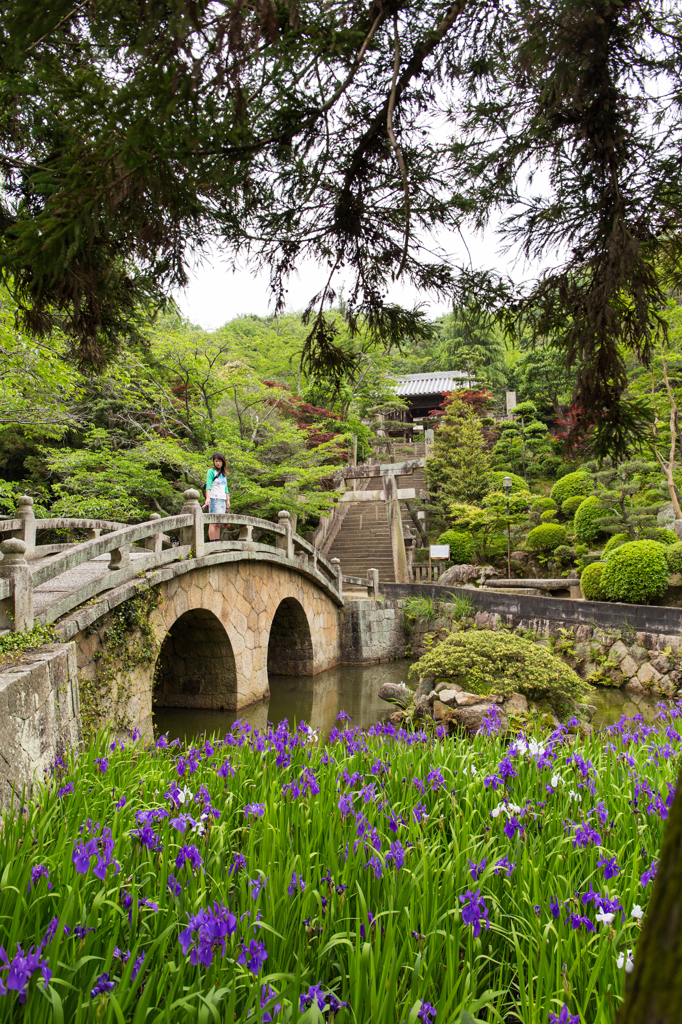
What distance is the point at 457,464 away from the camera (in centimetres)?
2123

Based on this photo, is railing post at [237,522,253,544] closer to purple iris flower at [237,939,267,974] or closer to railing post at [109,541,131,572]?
railing post at [109,541,131,572]

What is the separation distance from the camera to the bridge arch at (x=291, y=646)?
45.0ft

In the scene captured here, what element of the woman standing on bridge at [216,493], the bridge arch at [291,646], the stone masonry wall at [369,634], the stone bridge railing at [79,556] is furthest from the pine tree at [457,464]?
A: the woman standing on bridge at [216,493]

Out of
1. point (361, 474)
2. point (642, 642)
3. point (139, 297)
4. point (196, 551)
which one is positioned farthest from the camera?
point (361, 474)

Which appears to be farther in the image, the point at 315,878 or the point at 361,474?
the point at 361,474

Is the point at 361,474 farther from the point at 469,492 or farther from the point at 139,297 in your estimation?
the point at 139,297

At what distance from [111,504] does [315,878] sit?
27.6 ft

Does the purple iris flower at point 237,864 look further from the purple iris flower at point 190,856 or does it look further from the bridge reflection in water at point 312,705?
the bridge reflection in water at point 312,705

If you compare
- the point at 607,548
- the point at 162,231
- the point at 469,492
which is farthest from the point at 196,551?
the point at 469,492

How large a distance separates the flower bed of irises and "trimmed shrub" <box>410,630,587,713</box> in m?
4.33

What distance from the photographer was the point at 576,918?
1.67m

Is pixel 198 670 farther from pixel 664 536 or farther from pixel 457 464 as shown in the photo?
pixel 457 464

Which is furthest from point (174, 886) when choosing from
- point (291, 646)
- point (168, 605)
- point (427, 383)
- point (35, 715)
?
point (427, 383)

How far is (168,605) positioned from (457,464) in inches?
578
